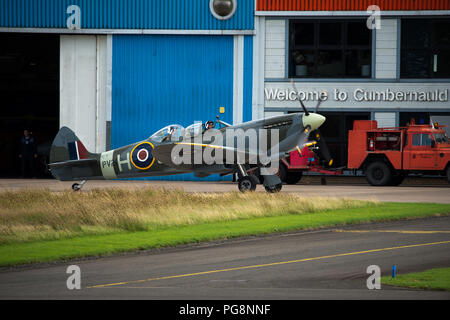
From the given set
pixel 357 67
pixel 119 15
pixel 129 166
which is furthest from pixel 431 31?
pixel 129 166

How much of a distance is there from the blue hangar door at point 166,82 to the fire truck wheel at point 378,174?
22.0 ft

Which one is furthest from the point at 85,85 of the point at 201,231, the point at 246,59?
the point at 201,231

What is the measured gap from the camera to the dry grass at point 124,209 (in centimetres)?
1509

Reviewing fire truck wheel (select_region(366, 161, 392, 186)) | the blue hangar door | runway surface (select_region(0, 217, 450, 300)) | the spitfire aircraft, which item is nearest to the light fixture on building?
the blue hangar door

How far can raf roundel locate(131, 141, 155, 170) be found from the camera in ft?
78.6

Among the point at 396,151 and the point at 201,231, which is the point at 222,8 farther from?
the point at 201,231

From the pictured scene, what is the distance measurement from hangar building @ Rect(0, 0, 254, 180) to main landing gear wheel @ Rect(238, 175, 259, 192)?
33.8ft

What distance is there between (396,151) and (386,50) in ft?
19.3

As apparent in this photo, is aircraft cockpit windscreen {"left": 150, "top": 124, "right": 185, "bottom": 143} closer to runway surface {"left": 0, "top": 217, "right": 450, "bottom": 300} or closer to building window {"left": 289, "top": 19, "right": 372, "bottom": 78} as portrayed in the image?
runway surface {"left": 0, "top": 217, "right": 450, "bottom": 300}

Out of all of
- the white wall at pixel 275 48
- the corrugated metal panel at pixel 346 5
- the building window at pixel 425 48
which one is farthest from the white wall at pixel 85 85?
the building window at pixel 425 48

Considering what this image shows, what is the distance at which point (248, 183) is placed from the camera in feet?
76.4
